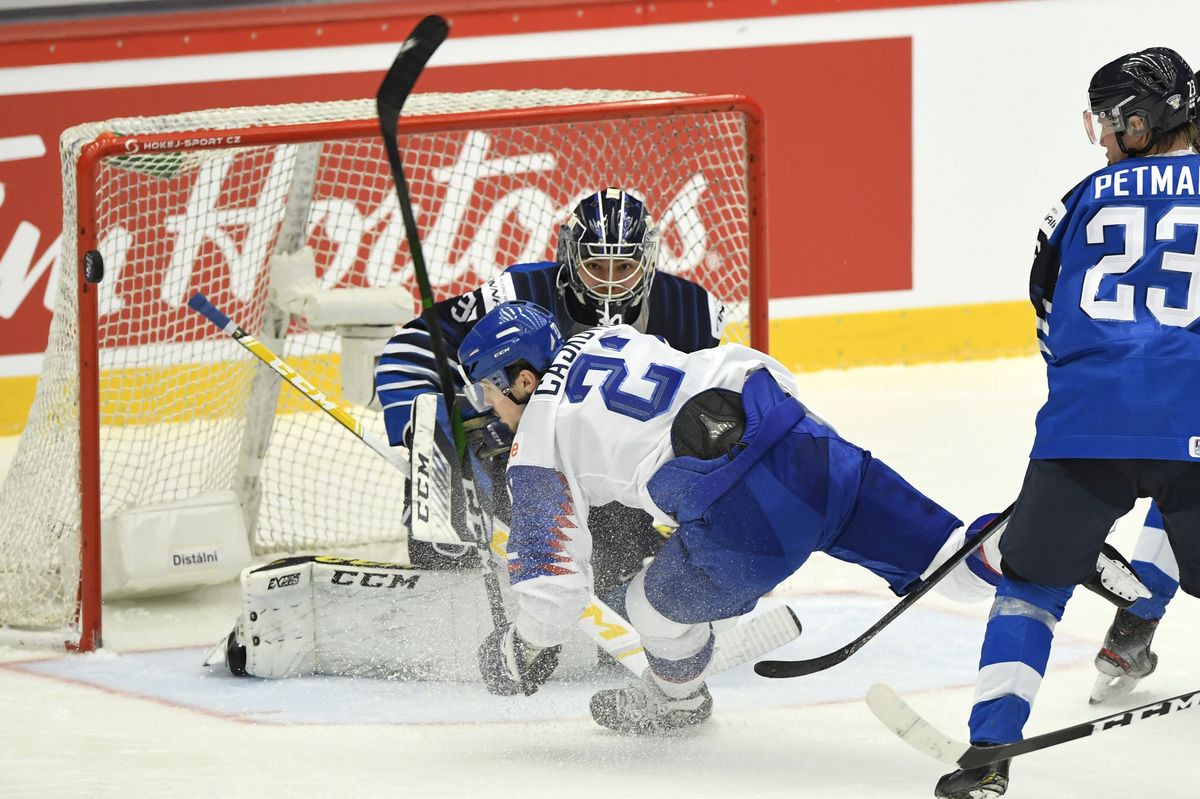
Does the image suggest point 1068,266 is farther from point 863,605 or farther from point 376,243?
point 376,243

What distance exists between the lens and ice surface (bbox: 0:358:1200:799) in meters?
2.83

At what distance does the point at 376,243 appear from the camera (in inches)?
209

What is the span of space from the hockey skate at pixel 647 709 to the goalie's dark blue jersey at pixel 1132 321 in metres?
0.85

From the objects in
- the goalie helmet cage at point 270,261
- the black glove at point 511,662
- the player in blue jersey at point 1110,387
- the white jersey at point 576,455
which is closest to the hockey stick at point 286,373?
the goalie helmet cage at point 270,261

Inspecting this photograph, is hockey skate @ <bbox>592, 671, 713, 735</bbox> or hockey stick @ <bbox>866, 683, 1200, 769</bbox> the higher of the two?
hockey stick @ <bbox>866, 683, 1200, 769</bbox>

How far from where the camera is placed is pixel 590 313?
360 centimetres

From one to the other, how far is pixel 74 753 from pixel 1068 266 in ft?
5.96

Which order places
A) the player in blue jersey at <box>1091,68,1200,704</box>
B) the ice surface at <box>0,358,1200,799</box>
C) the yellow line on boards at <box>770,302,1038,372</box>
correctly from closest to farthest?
the ice surface at <box>0,358,1200,799</box> → the player in blue jersey at <box>1091,68,1200,704</box> → the yellow line on boards at <box>770,302,1038,372</box>

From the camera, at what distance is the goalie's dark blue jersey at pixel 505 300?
3664mm

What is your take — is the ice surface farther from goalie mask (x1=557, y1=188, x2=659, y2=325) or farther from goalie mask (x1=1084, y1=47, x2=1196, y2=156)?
goalie mask (x1=1084, y1=47, x2=1196, y2=156)

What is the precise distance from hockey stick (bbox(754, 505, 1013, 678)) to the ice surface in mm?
133

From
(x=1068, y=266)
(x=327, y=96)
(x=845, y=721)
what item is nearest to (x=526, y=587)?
(x=845, y=721)

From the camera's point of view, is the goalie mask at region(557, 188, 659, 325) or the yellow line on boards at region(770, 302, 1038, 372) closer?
the goalie mask at region(557, 188, 659, 325)

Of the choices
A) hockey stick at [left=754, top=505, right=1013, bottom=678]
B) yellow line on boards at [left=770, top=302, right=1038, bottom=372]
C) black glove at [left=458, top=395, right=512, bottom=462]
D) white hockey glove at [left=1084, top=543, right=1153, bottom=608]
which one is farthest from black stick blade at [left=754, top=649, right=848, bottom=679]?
yellow line on boards at [left=770, top=302, right=1038, bottom=372]
